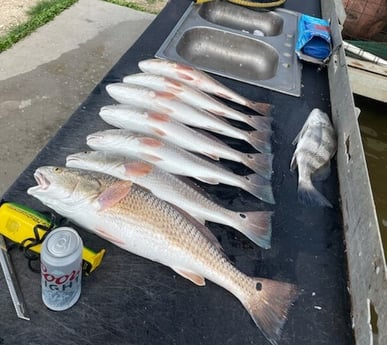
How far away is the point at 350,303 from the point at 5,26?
487 centimetres

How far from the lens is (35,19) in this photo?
17.3 feet

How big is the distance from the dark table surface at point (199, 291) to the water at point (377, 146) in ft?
7.76

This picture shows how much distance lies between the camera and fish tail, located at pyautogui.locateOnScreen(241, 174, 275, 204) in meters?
2.11

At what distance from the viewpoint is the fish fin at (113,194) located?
174 centimetres

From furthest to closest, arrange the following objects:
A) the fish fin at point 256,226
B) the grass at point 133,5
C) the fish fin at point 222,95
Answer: the grass at point 133,5 < the fish fin at point 222,95 < the fish fin at point 256,226

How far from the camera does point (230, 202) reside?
209 cm

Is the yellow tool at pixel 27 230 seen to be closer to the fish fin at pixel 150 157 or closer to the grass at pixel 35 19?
the fish fin at pixel 150 157

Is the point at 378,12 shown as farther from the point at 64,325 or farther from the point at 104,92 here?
the point at 64,325

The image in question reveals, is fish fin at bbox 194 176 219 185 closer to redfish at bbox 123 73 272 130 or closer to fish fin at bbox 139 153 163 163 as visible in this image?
fish fin at bbox 139 153 163 163

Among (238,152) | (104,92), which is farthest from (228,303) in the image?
(104,92)

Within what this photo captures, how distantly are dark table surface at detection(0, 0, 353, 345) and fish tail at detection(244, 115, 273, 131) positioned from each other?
0.35 metres

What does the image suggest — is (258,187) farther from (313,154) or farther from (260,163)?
(313,154)

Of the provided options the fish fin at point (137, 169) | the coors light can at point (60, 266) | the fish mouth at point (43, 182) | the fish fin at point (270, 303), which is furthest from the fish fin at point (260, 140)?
the coors light can at point (60, 266)

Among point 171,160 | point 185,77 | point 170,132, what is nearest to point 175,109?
point 170,132
